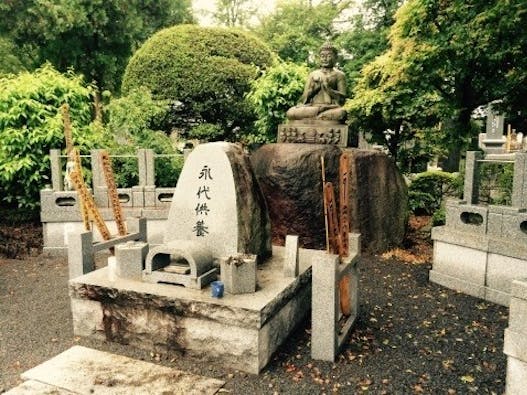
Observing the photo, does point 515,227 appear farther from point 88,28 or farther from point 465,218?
point 88,28

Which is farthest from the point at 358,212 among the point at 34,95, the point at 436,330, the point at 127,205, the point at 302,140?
the point at 34,95

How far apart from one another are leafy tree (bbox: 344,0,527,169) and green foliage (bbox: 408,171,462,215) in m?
1.72

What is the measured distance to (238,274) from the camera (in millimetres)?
5352

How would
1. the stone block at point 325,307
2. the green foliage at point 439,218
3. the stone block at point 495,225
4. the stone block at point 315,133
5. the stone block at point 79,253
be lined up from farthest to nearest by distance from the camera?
the green foliage at point 439,218 < the stone block at point 315,133 < the stone block at point 495,225 < the stone block at point 79,253 < the stone block at point 325,307

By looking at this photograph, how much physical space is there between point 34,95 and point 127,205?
3.69m

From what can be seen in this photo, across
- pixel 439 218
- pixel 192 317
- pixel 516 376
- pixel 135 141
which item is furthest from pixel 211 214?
pixel 135 141

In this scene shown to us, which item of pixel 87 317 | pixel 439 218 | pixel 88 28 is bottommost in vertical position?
pixel 87 317

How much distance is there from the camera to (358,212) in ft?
32.1

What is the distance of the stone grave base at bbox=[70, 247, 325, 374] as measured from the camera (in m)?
5.01

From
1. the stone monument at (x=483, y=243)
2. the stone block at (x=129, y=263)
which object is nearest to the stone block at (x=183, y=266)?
the stone block at (x=129, y=263)

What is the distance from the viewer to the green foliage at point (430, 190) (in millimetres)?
13711

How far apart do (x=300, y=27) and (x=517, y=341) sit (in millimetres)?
18741

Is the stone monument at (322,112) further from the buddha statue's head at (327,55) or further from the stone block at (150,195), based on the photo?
the stone block at (150,195)

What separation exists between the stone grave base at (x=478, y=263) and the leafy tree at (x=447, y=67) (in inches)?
166
